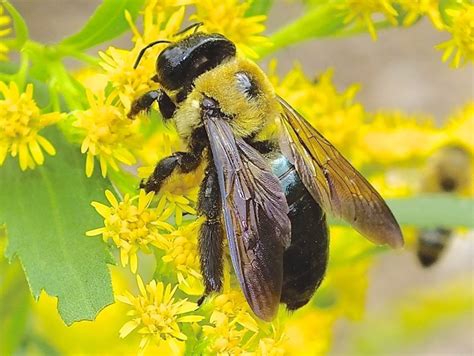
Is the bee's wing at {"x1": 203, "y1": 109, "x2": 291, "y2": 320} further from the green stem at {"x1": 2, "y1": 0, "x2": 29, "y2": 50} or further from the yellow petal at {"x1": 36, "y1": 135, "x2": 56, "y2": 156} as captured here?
the green stem at {"x1": 2, "y1": 0, "x2": 29, "y2": 50}

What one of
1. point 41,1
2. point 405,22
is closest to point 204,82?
point 405,22

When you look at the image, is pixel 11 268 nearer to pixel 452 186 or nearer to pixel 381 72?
pixel 452 186

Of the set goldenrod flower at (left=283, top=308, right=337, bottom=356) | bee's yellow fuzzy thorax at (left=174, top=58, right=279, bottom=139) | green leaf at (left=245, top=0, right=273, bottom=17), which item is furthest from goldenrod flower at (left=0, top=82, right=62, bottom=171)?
goldenrod flower at (left=283, top=308, right=337, bottom=356)

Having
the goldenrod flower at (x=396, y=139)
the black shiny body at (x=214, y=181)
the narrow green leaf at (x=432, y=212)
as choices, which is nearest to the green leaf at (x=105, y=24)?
the black shiny body at (x=214, y=181)

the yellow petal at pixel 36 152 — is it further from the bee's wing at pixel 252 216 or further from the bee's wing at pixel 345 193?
the bee's wing at pixel 345 193

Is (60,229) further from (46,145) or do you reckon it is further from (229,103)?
(229,103)

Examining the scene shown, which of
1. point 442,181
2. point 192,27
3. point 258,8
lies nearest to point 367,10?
point 258,8

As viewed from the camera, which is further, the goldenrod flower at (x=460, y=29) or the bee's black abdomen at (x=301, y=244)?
the goldenrod flower at (x=460, y=29)
